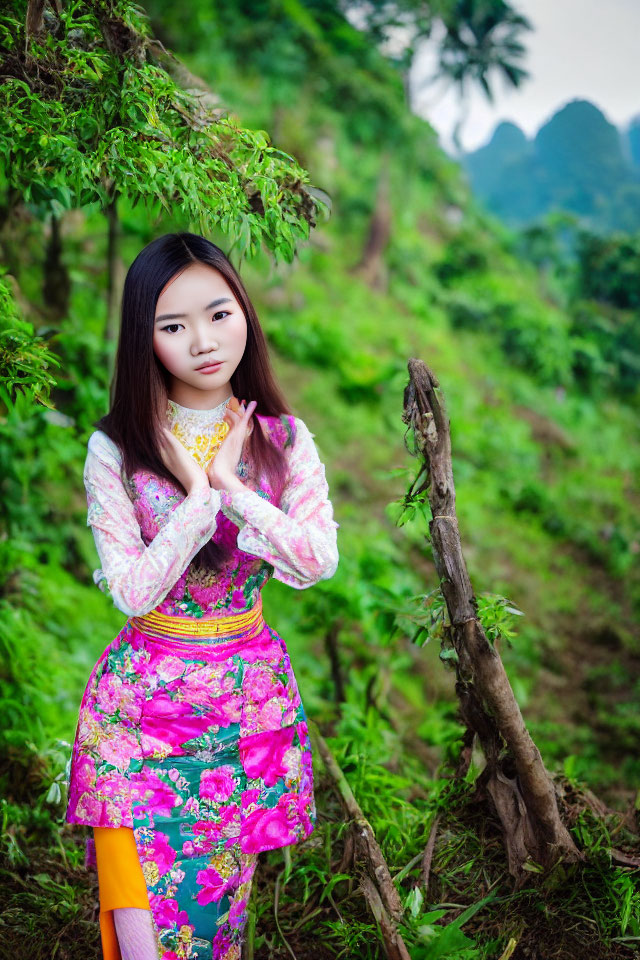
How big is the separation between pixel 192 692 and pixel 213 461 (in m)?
0.60

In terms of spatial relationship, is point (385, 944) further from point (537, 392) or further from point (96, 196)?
point (537, 392)

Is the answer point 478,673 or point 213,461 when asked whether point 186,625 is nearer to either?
point 213,461

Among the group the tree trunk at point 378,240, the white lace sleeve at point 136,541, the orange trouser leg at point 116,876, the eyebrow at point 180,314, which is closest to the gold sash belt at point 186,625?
the white lace sleeve at point 136,541

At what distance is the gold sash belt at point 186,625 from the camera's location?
2.00 m

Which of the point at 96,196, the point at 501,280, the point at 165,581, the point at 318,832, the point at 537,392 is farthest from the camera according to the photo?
the point at 501,280

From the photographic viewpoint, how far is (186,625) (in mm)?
2006

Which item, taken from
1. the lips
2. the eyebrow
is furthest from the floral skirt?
the eyebrow

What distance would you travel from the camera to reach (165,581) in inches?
71.6

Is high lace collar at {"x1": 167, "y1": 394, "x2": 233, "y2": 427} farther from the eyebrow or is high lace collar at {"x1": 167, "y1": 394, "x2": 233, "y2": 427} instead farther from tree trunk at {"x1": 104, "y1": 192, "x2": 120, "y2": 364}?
tree trunk at {"x1": 104, "y1": 192, "x2": 120, "y2": 364}

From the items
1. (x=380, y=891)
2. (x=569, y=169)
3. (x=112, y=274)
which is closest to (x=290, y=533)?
(x=380, y=891)

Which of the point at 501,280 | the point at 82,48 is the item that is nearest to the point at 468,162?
the point at 501,280

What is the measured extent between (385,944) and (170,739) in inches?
29.7

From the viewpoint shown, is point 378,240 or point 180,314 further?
point 378,240

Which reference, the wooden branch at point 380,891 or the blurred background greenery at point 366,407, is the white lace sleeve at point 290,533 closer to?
the blurred background greenery at point 366,407
